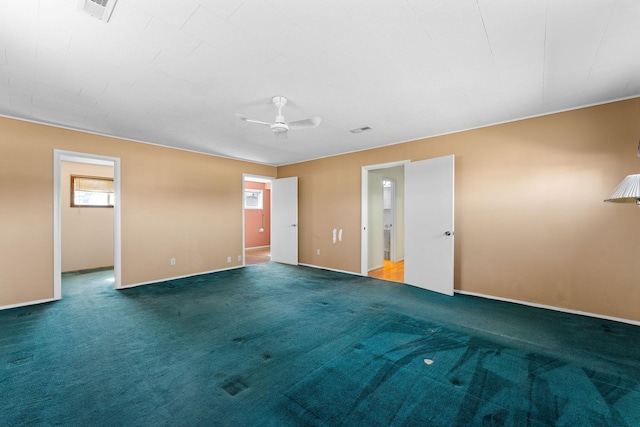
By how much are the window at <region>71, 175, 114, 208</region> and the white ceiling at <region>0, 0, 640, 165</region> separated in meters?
2.86

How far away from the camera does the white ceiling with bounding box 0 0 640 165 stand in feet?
5.66

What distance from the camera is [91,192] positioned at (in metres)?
6.13

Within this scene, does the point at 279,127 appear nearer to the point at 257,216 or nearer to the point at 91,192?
the point at 91,192

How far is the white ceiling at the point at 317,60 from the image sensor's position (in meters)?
1.72

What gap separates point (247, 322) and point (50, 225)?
3373 millimetres

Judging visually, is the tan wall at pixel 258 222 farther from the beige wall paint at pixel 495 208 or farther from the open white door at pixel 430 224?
the open white door at pixel 430 224

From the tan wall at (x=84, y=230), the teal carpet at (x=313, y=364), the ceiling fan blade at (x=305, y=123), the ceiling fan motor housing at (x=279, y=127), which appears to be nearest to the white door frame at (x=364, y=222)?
the teal carpet at (x=313, y=364)

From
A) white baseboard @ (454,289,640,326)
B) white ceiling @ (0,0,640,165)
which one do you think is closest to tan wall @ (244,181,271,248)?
white ceiling @ (0,0,640,165)

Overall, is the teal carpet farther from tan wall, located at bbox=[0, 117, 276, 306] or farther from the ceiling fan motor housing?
the ceiling fan motor housing

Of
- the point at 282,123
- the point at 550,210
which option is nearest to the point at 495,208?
the point at 550,210

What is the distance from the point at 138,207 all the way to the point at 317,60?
4.22 m

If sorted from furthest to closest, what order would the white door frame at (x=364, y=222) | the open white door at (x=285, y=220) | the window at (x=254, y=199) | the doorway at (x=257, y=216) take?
the window at (x=254, y=199), the doorway at (x=257, y=216), the open white door at (x=285, y=220), the white door frame at (x=364, y=222)

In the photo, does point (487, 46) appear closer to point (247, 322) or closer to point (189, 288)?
point (247, 322)

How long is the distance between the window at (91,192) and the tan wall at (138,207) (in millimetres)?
2547
